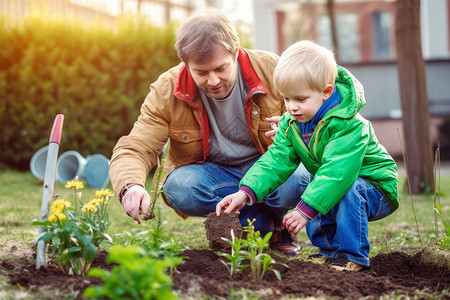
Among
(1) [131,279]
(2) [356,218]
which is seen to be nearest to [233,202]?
(2) [356,218]

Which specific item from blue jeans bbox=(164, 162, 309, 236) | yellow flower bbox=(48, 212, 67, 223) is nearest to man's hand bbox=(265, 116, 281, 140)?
blue jeans bbox=(164, 162, 309, 236)

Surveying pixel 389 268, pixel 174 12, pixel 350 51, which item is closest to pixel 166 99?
pixel 389 268

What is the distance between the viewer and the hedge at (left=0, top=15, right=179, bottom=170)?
23.8 feet

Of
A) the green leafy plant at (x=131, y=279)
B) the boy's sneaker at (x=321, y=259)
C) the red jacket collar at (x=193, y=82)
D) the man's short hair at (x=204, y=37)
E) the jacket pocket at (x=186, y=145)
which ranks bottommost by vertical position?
the boy's sneaker at (x=321, y=259)

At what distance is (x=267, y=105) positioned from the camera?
3.27 metres

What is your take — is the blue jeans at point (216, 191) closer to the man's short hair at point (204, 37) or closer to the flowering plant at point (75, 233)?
the man's short hair at point (204, 37)

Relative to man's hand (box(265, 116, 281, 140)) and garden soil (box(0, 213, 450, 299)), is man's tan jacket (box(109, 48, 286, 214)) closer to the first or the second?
man's hand (box(265, 116, 281, 140))

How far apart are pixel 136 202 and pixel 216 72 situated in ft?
2.85

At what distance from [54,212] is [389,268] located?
1610 mm

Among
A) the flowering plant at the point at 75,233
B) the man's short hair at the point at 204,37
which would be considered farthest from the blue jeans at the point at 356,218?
the flowering plant at the point at 75,233

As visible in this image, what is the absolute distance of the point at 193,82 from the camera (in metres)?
3.21

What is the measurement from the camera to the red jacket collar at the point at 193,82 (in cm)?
315

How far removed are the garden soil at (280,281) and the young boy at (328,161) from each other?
0.71 feet

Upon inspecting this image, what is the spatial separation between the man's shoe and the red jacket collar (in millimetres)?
905
